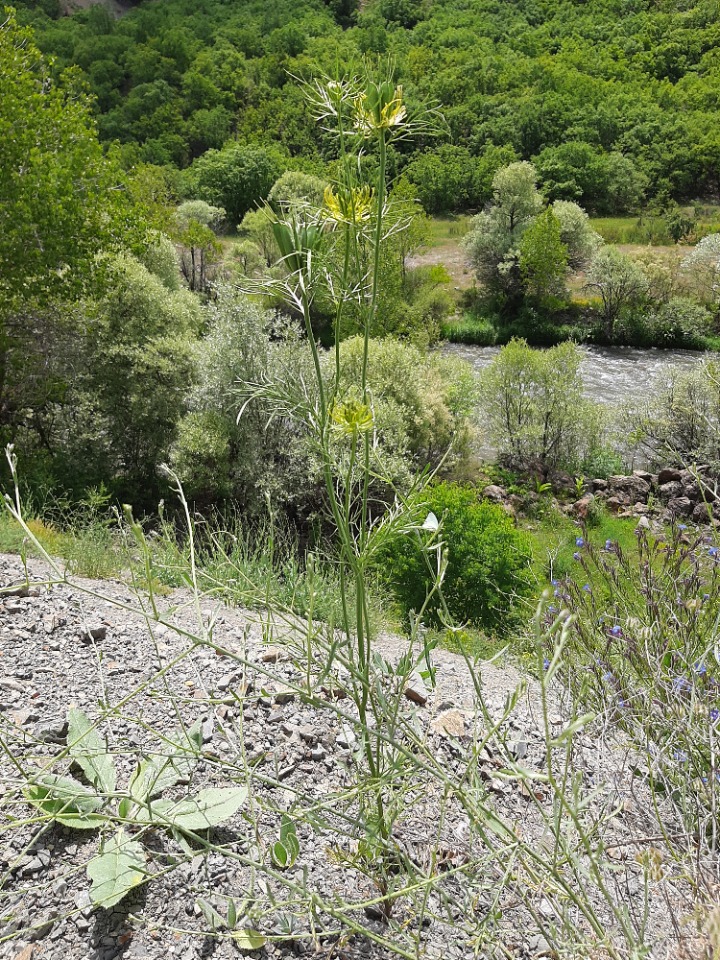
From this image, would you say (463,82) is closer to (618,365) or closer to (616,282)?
(616,282)

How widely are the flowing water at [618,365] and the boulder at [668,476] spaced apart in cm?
402

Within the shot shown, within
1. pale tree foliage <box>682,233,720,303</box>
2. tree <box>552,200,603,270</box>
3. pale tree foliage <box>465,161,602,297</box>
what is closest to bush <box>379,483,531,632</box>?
pale tree foliage <box>465,161,602,297</box>

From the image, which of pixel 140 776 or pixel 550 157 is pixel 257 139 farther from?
pixel 140 776

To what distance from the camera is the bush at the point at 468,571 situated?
672 centimetres

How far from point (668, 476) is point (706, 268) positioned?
42.0ft

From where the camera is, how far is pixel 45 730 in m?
2.18

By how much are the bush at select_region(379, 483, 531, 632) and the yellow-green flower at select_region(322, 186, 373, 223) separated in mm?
5339

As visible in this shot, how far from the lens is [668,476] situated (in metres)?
11.5

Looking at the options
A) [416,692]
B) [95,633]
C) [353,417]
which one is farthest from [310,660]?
[95,633]

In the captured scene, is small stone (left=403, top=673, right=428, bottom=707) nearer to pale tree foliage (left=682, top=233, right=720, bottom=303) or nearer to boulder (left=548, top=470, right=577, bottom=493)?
boulder (left=548, top=470, right=577, bottom=493)

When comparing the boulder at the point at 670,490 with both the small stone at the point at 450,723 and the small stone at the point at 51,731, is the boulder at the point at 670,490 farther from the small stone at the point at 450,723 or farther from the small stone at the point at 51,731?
the small stone at the point at 51,731

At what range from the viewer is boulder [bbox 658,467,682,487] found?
11367 millimetres

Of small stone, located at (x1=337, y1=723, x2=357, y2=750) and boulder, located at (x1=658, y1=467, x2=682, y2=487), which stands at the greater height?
small stone, located at (x1=337, y1=723, x2=357, y2=750)

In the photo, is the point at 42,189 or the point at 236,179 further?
the point at 236,179
